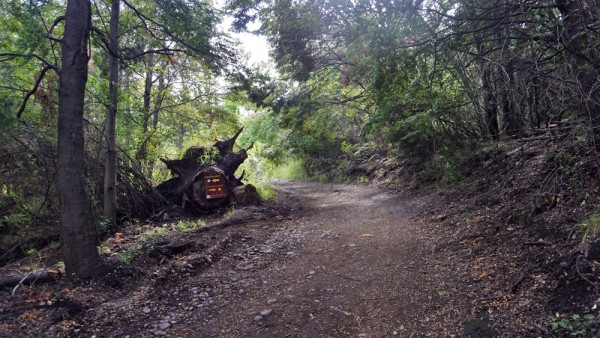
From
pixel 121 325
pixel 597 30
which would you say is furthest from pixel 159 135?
pixel 597 30

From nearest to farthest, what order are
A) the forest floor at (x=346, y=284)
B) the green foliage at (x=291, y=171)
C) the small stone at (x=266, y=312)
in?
the forest floor at (x=346, y=284), the small stone at (x=266, y=312), the green foliage at (x=291, y=171)

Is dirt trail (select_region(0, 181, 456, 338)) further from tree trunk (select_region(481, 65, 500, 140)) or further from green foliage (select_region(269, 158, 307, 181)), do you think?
green foliage (select_region(269, 158, 307, 181))

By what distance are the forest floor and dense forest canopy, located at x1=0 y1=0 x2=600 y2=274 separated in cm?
121

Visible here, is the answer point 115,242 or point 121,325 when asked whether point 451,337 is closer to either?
point 121,325

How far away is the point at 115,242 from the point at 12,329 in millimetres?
3532

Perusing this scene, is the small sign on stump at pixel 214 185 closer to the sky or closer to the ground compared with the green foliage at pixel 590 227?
closer to the sky

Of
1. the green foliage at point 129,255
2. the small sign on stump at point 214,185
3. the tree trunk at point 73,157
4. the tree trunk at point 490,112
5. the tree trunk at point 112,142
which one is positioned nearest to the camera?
the tree trunk at point 73,157

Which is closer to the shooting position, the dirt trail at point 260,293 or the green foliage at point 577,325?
the green foliage at point 577,325

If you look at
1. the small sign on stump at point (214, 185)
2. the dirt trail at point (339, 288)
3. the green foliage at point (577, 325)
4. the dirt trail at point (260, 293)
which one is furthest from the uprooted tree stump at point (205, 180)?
the green foliage at point (577, 325)

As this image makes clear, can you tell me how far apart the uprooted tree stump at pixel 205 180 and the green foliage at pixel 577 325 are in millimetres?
7613

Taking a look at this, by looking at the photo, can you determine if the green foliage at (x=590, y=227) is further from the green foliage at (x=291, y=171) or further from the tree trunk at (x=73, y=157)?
the green foliage at (x=291, y=171)

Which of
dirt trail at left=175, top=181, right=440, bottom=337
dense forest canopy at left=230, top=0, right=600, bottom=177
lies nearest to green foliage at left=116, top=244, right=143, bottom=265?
dirt trail at left=175, top=181, right=440, bottom=337

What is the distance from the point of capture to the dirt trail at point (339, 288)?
12.5 feet

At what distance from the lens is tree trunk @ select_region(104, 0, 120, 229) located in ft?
25.2
